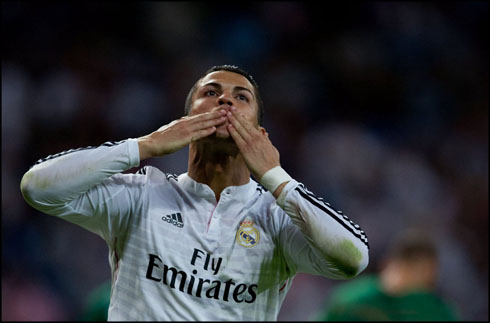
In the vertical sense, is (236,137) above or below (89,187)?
above

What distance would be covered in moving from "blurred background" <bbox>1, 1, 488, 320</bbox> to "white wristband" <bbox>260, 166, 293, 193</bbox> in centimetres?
369

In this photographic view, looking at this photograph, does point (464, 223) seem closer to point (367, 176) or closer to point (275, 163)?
point (367, 176)

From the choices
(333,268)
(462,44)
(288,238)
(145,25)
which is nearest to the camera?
(333,268)

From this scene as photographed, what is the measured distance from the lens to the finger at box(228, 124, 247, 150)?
105 inches

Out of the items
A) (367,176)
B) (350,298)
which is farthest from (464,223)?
(350,298)

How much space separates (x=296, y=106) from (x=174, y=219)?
503 cm

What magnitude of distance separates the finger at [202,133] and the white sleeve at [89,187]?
253mm

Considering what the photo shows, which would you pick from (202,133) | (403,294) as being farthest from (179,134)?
(403,294)

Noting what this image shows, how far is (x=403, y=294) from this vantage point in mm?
3348

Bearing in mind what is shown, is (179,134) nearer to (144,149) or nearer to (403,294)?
(144,149)

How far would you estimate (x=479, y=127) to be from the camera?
806 cm

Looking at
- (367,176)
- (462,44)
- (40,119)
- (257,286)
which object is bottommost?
(257,286)

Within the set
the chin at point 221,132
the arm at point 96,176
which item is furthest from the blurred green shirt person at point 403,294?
the arm at point 96,176

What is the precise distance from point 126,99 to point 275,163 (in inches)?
183
